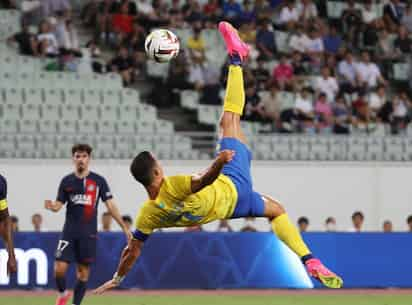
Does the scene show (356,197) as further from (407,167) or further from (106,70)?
(106,70)

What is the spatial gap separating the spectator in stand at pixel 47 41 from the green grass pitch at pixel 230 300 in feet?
24.3

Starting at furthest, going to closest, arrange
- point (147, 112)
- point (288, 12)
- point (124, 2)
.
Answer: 1. point (288, 12)
2. point (124, 2)
3. point (147, 112)

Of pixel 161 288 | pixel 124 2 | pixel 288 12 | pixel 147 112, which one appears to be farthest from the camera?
pixel 288 12

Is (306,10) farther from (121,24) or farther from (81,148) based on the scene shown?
(81,148)

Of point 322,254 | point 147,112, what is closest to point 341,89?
point 147,112

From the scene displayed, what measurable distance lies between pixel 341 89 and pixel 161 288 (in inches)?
314

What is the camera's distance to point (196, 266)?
19641 mm

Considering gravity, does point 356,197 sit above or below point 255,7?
below

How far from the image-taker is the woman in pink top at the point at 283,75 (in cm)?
2539

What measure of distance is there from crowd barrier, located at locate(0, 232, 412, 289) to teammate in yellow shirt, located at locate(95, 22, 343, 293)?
654 cm

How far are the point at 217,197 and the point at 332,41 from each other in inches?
614

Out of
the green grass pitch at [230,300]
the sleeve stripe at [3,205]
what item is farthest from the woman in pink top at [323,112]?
the sleeve stripe at [3,205]

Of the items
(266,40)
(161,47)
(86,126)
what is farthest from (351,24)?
(161,47)

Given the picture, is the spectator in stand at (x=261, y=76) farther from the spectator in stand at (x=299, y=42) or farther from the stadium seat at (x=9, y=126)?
the stadium seat at (x=9, y=126)
